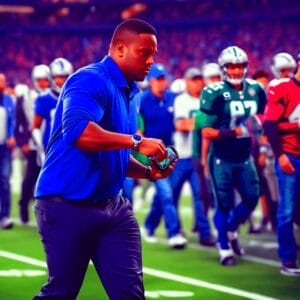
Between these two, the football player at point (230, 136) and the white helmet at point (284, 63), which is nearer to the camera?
the football player at point (230, 136)

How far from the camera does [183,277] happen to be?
274 inches

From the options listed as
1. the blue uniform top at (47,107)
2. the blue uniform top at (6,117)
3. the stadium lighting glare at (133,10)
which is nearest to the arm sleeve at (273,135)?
the blue uniform top at (47,107)

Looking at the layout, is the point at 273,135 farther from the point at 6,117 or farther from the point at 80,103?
the point at 6,117

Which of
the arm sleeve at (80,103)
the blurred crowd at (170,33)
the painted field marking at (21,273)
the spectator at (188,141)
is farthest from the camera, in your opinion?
the blurred crowd at (170,33)

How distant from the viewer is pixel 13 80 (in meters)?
30.3

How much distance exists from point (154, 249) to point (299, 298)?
2.47 m

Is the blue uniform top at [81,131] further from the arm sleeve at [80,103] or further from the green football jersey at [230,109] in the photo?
the green football jersey at [230,109]

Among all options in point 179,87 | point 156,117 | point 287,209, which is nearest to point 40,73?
point 179,87

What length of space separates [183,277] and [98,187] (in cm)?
320

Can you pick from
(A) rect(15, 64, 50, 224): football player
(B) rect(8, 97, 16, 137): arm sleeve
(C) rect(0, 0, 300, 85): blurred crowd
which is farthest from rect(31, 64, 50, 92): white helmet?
(C) rect(0, 0, 300, 85): blurred crowd

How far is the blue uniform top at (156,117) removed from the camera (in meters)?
8.53

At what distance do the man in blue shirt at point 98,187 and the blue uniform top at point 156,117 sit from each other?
445 cm

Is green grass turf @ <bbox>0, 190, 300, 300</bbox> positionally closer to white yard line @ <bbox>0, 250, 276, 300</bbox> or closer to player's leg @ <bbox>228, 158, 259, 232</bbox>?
white yard line @ <bbox>0, 250, 276, 300</bbox>

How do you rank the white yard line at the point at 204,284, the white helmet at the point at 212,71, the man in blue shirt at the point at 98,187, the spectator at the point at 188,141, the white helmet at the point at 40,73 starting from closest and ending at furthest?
the man in blue shirt at the point at 98,187 < the white yard line at the point at 204,284 < the spectator at the point at 188,141 < the white helmet at the point at 212,71 < the white helmet at the point at 40,73
